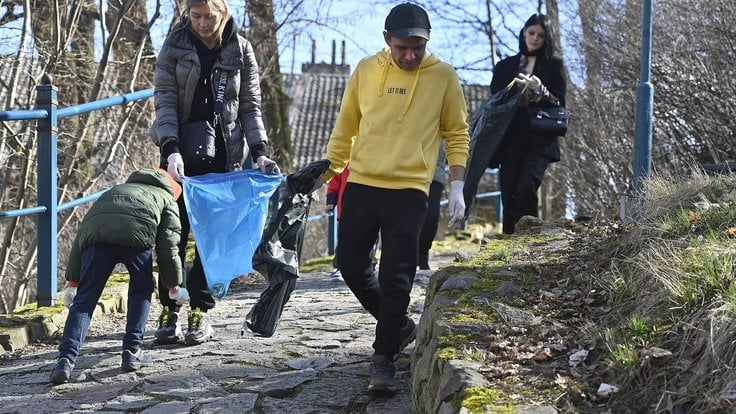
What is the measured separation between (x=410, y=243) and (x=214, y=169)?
150cm

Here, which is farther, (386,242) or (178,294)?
(178,294)

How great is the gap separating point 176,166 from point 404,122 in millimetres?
1310

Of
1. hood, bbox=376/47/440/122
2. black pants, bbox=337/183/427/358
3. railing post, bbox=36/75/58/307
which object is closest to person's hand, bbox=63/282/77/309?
railing post, bbox=36/75/58/307

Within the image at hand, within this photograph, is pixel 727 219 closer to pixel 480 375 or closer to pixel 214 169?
pixel 480 375

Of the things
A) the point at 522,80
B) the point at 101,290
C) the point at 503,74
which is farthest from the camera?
the point at 503,74

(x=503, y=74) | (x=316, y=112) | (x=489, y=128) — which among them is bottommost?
(x=489, y=128)

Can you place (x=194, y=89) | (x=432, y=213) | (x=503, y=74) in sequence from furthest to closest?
(x=432, y=213) < (x=503, y=74) < (x=194, y=89)

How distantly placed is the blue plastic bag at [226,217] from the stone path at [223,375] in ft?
1.37

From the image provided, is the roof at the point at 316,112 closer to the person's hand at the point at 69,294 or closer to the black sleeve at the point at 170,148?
the black sleeve at the point at 170,148

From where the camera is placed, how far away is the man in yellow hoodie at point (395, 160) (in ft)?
13.9

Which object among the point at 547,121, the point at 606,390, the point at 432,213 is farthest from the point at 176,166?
the point at 432,213

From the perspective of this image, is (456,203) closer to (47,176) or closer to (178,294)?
(178,294)

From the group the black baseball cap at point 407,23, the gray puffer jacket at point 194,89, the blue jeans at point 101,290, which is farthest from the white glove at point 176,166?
the black baseball cap at point 407,23

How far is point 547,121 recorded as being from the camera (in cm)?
633
